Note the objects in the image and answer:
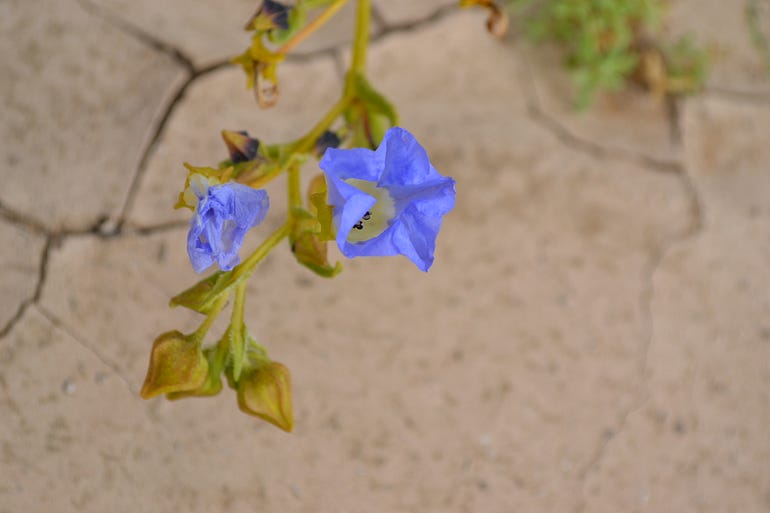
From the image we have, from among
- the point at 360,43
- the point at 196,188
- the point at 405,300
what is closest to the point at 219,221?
the point at 196,188

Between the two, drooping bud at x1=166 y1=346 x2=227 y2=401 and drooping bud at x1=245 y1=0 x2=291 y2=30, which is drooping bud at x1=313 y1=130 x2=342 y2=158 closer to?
drooping bud at x1=245 y1=0 x2=291 y2=30

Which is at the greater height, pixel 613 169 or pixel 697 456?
pixel 613 169

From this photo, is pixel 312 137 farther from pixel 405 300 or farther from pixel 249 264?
pixel 405 300

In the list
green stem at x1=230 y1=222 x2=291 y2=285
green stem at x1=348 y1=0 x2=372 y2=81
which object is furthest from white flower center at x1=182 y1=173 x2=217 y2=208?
green stem at x1=348 y1=0 x2=372 y2=81

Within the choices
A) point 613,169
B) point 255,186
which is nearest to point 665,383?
point 613,169

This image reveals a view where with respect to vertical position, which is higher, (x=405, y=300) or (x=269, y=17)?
(x=269, y=17)

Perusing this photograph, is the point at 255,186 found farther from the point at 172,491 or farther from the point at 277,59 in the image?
the point at 172,491

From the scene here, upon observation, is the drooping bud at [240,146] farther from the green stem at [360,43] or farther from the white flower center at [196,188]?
the green stem at [360,43]
